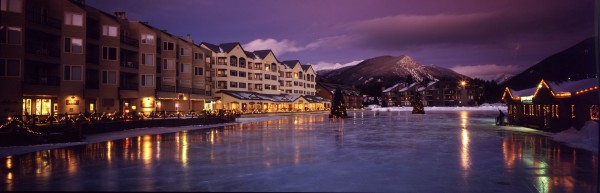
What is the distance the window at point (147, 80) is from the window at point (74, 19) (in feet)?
37.4

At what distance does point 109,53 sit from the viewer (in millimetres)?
40031

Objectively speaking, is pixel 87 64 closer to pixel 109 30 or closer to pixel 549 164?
pixel 109 30

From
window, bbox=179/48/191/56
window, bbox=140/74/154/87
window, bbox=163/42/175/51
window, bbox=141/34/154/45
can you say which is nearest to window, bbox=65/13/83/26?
window, bbox=141/34/154/45

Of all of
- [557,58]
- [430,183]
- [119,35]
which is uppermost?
[119,35]

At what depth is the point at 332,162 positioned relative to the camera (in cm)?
1231

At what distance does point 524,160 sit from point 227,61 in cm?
6528

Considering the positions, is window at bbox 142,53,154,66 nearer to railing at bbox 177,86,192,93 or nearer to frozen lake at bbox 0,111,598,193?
railing at bbox 177,86,192,93

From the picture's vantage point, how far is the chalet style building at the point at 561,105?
2206 centimetres

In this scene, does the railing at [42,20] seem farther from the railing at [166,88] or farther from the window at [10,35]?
the railing at [166,88]

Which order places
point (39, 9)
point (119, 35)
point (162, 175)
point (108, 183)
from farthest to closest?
point (119, 35) < point (39, 9) < point (162, 175) < point (108, 183)

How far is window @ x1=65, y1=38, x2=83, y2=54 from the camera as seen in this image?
114ft

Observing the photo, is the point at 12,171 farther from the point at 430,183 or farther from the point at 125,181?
the point at 430,183


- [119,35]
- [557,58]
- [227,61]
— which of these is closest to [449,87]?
[227,61]

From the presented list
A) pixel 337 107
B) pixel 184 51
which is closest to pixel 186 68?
pixel 184 51
